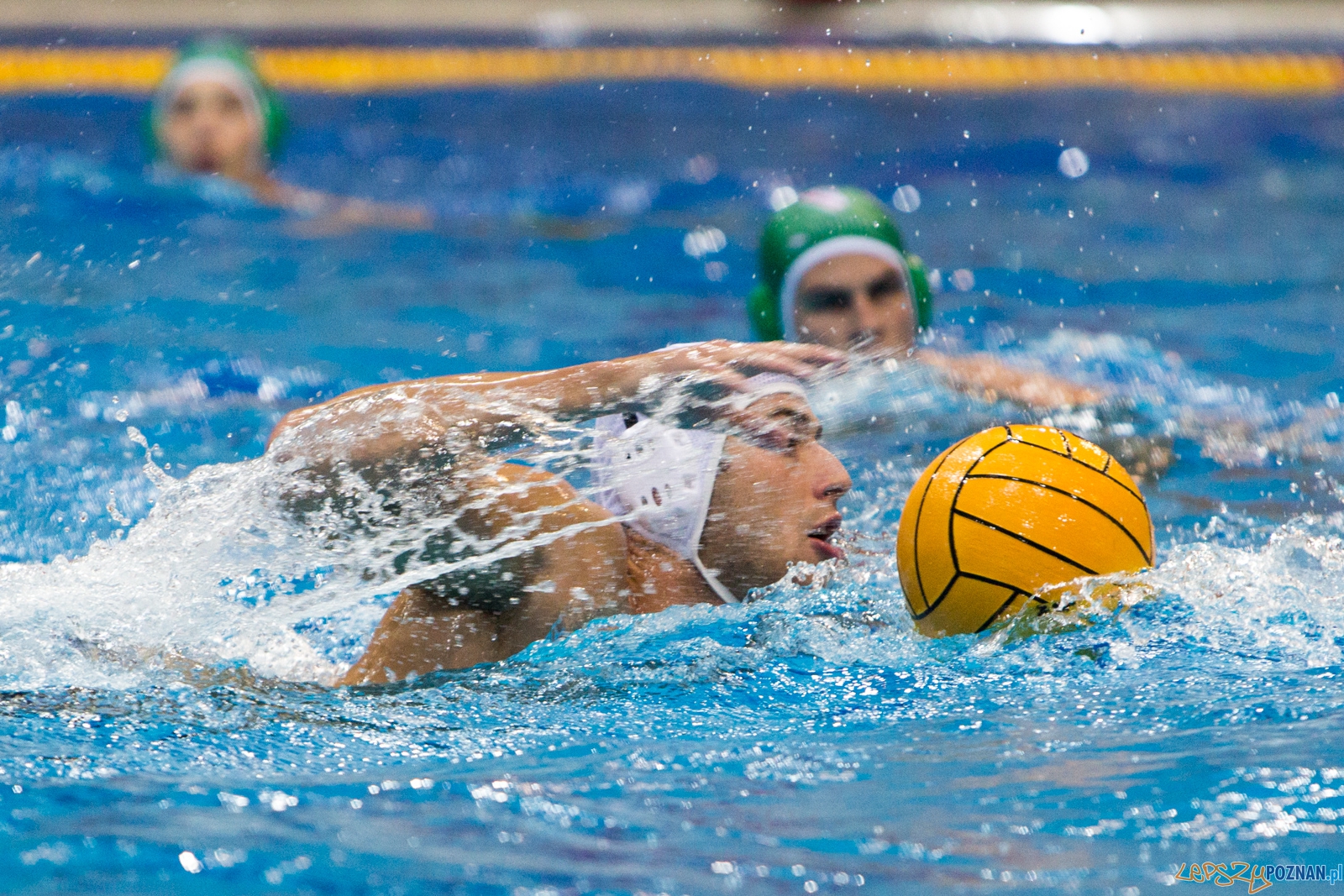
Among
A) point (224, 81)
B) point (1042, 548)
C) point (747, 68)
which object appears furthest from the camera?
point (747, 68)

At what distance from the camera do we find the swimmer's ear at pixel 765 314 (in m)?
4.41

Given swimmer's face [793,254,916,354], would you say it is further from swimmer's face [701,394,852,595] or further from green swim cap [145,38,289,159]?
→ green swim cap [145,38,289,159]

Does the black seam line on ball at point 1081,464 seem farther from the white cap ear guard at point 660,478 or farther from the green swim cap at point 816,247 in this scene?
the green swim cap at point 816,247

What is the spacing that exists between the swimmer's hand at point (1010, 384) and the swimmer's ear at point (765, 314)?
0.67m

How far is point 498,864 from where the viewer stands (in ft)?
5.58

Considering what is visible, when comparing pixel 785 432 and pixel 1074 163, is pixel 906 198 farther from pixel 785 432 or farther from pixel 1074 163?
pixel 785 432

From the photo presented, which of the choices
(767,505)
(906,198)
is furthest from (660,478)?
(906,198)

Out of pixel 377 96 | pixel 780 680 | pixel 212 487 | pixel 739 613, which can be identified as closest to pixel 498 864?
pixel 780 680

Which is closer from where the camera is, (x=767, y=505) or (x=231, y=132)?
(x=767, y=505)

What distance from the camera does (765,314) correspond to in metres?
4.45

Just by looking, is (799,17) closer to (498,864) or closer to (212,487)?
(212,487)

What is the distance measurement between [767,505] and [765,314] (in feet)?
6.22

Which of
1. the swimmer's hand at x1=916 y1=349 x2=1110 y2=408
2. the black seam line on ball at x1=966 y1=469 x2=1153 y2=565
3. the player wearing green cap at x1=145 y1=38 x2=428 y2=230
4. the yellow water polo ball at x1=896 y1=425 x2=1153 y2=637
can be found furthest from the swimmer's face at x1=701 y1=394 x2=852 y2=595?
the player wearing green cap at x1=145 y1=38 x2=428 y2=230

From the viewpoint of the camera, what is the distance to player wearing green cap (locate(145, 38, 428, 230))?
643cm
